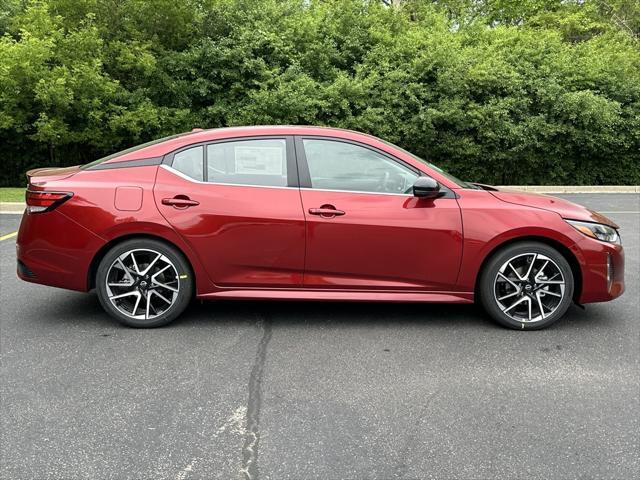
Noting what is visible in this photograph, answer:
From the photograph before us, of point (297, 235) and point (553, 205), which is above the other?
point (553, 205)

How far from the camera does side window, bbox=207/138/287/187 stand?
468 cm

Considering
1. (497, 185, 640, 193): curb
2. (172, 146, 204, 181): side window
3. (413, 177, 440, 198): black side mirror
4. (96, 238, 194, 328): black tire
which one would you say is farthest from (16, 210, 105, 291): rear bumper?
(497, 185, 640, 193): curb

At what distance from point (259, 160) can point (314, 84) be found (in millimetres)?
11634

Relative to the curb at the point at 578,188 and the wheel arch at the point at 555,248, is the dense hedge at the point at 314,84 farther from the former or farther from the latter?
the wheel arch at the point at 555,248

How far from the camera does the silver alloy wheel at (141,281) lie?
4582mm

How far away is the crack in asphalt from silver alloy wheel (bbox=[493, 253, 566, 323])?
1.85 metres

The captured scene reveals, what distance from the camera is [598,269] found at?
15.3 feet

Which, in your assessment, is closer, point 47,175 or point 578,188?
point 47,175

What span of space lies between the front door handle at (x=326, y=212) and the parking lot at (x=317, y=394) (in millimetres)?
892

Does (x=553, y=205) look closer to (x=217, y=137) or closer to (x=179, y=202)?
(x=217, y=137)

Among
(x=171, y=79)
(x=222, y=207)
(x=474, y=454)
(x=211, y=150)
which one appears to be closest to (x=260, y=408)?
(x=474, y=454)

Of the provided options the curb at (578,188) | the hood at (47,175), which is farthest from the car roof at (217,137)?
the curb at (578,188)

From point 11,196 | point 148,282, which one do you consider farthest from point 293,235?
point 11,196

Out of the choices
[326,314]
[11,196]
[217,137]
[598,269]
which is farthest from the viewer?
[11,196]
